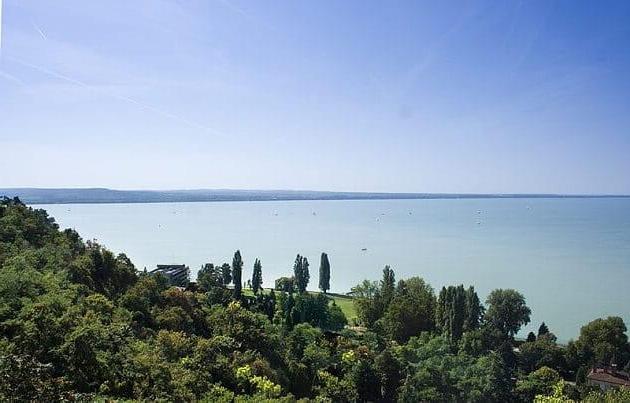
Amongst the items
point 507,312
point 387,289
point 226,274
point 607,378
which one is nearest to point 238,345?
point 607,378

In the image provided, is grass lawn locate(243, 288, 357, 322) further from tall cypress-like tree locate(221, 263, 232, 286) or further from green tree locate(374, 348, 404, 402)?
green tree locate(374, 348, 404, 402)

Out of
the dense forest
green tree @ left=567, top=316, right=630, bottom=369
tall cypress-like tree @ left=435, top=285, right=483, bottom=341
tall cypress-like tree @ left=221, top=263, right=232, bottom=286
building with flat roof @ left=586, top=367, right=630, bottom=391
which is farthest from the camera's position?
tall cypress-like tree @ left=221, top=263, right=232, bottom=286

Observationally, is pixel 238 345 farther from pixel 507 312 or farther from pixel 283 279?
pixel 283 279

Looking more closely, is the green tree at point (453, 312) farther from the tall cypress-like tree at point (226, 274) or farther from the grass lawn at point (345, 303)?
the tall cypress-like tree at point (226, 274)

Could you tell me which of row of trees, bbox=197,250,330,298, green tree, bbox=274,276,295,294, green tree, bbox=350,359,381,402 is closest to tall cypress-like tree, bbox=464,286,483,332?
green tree, bbox=350,359,381,402

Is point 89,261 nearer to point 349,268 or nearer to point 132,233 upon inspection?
point 349,268
